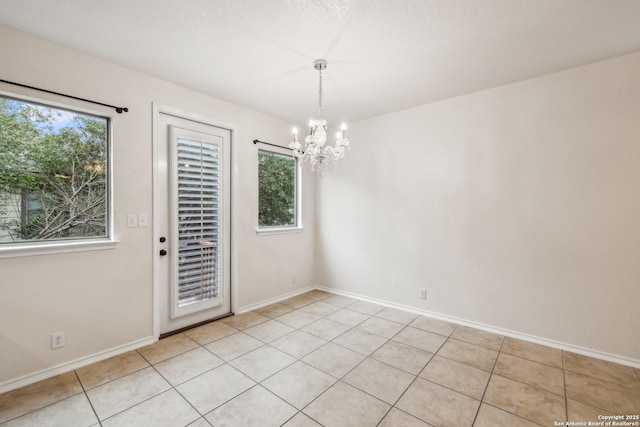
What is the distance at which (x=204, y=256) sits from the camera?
10.8 ft

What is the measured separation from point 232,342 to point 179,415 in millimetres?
1026

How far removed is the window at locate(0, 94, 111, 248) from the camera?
2145mm

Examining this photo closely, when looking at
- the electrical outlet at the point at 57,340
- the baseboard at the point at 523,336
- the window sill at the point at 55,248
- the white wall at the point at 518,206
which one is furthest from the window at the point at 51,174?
the baseboard at the point at 523,336

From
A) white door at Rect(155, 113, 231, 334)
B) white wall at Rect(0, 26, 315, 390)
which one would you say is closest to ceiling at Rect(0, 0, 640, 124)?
white wall at Rect(0, 26, 315, 390)

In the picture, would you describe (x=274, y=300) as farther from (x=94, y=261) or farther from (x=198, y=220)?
(x=94, y=261)

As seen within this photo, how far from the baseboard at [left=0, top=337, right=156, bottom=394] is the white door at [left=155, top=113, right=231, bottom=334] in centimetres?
30

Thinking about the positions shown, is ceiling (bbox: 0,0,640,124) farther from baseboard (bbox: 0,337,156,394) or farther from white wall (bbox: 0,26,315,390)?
baseboard (bbox: 0,337,156,394)

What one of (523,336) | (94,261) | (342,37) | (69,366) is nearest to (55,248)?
(94,261)

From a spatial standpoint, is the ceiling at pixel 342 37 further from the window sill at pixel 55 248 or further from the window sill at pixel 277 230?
the window sill at pixel 277 230

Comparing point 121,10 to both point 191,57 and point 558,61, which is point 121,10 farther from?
point 558,61

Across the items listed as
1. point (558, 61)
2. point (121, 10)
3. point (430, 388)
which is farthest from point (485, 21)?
point (430, 388)

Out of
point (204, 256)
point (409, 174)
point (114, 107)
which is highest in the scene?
point (114, 107)

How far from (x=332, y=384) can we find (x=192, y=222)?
2.24 m

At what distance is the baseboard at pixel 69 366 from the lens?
6.84ft
